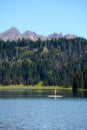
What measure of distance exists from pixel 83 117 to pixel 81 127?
1467 cm

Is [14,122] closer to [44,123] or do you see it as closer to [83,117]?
[44,123]

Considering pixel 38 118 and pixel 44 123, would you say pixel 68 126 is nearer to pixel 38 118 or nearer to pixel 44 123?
pixel 44 123

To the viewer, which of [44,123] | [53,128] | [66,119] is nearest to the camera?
[53,128]

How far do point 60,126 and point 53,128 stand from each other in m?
2.86

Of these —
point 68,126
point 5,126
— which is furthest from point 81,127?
point 5,126

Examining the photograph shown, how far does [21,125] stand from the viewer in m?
69.6

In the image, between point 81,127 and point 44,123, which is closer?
point 81,127

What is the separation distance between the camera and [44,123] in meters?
72.5

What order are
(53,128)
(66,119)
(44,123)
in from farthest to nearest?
1. (66,119)
2. (44,123)
3. (53,128)

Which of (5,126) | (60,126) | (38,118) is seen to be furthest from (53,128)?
(38,118)

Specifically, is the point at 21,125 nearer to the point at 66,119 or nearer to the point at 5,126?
the point at 5,126

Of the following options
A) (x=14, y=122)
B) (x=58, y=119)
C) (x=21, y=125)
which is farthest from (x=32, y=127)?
(x=58, y=119)

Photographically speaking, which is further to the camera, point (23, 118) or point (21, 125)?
point (23, 118)

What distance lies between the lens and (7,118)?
8088 cm
